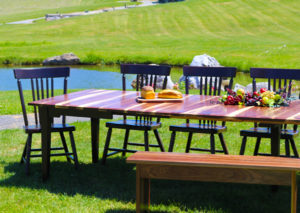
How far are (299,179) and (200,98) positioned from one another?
126 cm

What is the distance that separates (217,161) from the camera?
331 cm

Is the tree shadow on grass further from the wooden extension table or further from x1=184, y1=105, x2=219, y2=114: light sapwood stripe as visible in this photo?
x1=184, y1=105, x2=219, y2=114: light sapwood stripe

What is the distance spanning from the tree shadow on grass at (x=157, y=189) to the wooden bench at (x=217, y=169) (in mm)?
612

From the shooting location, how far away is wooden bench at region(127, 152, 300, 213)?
321cm

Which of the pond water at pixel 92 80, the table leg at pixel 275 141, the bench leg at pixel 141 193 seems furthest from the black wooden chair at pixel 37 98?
the pond water at pixel 92 80

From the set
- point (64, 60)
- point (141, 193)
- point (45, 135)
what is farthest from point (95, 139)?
point (64, 60)

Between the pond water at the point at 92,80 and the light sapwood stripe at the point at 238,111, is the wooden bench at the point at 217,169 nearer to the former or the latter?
the light sapwood stripe at the point at 238,111

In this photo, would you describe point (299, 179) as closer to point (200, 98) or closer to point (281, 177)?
point (200, 98)

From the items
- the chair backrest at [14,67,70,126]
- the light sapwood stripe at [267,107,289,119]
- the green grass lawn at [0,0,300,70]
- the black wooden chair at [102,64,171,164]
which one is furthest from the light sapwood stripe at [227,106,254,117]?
the green grass lawn at [0,0,300,70]

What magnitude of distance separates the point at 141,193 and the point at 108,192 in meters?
0.93

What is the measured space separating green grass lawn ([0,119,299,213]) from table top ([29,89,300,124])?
0.77 m

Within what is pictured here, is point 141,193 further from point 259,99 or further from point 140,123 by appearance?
point 140,123

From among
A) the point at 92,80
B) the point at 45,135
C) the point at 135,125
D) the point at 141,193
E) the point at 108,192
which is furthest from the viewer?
the point at 92,80

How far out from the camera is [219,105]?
4.30 metres
